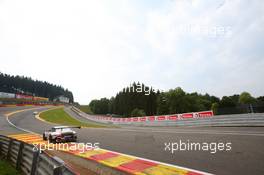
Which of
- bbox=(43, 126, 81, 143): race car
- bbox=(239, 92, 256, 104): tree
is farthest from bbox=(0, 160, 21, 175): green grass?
bbox=(239, 92, 256, 104): tree

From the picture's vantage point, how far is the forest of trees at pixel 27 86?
13819cm

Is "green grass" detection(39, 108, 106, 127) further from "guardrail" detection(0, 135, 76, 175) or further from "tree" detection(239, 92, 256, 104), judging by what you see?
"tree" detection(239, 92, 256, 104)

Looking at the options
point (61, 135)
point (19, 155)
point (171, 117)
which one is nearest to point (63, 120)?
point (171, 117)

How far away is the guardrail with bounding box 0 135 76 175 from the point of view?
3773 mm

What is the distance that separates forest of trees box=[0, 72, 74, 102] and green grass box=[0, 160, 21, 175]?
147534 millimetres

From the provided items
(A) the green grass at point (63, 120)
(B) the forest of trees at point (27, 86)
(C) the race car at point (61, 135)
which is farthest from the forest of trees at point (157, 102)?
(B) the forest of trees at point (27, 86)

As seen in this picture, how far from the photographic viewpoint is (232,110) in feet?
68.7

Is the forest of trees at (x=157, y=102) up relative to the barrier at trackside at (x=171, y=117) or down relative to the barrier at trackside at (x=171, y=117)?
up

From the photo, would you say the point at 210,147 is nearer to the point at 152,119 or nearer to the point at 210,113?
the point at 210,113

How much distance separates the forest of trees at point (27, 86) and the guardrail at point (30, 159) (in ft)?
482

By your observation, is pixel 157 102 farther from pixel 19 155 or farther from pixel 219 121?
pixel 19 155

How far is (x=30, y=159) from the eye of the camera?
650 centimetres

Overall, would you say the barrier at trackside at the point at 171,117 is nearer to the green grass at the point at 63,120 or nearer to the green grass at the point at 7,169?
the green grass at the point at 63,120

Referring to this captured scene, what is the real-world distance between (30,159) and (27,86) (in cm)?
16429
